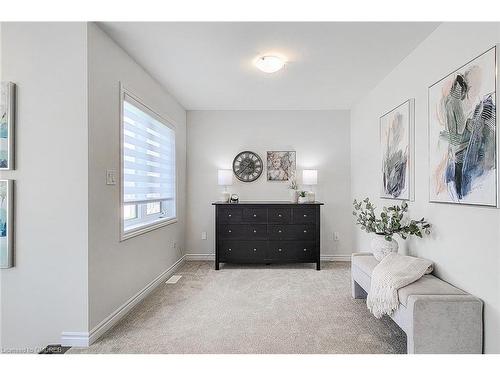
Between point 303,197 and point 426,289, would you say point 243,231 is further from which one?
point 426,289

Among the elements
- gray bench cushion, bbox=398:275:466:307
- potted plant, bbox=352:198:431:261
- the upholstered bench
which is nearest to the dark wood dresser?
potted plant, bbox=352:198:431:261

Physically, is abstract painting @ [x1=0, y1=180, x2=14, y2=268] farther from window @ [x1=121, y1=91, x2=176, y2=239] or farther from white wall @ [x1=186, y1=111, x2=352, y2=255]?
white wall @ [x1=186, y1=111, x2=352, y2=255]

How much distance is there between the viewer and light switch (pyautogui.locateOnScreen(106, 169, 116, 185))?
248 centimetres

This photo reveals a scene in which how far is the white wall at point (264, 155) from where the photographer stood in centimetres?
484

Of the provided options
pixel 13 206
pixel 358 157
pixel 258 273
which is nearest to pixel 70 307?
pixel 13 206

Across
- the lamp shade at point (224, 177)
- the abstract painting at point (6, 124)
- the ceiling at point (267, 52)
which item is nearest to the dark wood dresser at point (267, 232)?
the lamp shade at point (224, 177)

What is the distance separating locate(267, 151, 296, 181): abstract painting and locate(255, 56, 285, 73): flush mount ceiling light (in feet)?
6.53

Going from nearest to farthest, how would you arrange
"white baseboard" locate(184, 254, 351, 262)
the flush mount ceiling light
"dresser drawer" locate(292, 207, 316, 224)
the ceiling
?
the ceiling
the flush mount ceiling light
"dresser drawer" locate(292, 207, 316, 224)
"white baseboard" locate(184, 254, 351, 262)

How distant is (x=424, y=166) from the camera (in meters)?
2.54

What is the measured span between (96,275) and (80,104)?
129 cm

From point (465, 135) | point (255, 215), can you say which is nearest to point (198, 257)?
point (255, 215)

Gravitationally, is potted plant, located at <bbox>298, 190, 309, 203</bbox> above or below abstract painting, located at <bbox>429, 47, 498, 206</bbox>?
below

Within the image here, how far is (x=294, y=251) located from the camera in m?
4.31

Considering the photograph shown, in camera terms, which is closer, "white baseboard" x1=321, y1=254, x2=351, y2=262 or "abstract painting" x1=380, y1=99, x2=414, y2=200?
"abstract painting" x1=380, y1=99, x2=414, y2=200
